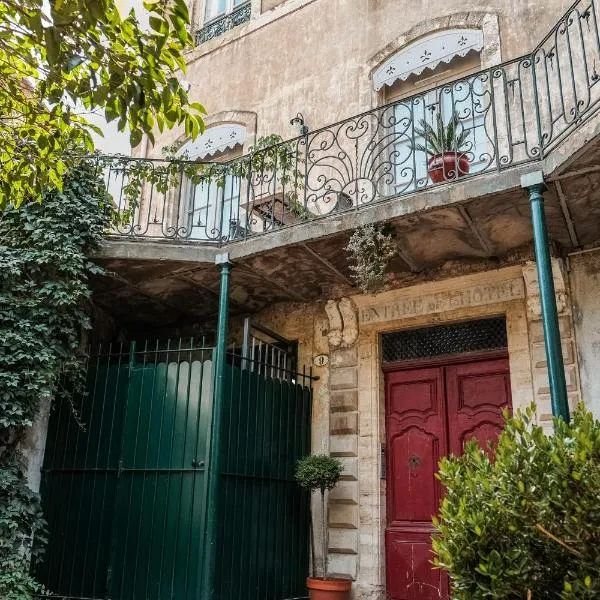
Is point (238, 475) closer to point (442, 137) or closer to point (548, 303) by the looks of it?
point (548, 303)

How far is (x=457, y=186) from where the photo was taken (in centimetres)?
548

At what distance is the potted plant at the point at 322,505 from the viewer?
6297 mm

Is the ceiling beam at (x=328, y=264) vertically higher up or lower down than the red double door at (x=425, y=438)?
higher up

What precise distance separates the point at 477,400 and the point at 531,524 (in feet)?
11.4

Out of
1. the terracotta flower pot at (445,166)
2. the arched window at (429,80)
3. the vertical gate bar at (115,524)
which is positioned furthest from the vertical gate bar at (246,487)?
the arched window at (429,80)

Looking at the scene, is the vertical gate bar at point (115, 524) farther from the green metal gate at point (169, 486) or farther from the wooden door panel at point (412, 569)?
the wooden door panel at point (412, 569)

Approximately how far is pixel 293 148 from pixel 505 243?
3086 millimetres

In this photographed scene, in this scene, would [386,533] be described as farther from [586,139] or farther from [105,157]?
→ [105,157]

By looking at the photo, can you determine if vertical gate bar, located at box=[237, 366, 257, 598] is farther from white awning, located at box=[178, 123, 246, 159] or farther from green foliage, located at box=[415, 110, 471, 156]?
white awning, located at box=[178, 123, 246, 159]

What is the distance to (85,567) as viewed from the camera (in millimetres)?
6508

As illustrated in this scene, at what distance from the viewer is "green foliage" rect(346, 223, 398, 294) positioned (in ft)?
19.5

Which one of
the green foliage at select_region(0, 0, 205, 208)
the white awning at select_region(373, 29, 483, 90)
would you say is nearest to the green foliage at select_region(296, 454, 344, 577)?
the green foliage at select_region(0, 0, 205, 208)

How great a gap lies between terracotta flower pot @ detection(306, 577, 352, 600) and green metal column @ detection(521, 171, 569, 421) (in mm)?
3002

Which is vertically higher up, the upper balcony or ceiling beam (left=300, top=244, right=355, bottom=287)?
the upper balcony
